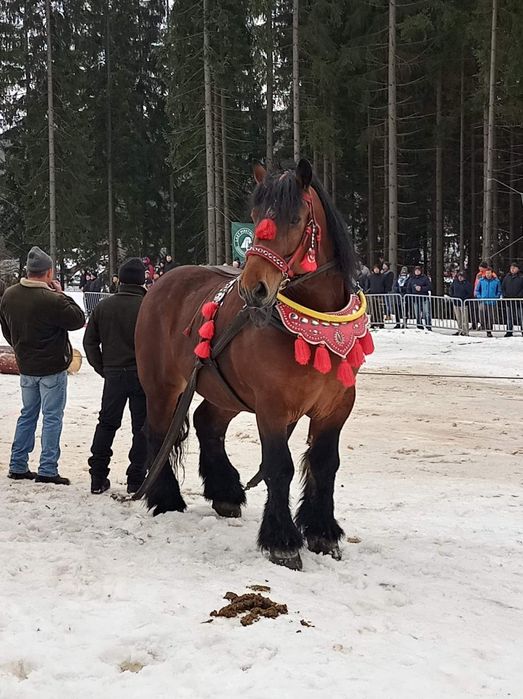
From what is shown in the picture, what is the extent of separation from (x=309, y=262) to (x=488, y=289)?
15.0 metres

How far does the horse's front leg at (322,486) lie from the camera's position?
4.50 m

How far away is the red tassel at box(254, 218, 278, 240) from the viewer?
3.90 m

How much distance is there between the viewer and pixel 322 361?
4098mm

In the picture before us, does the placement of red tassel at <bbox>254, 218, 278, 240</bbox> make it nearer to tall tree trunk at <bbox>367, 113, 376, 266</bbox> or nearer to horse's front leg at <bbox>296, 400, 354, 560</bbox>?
horse's front leg at <bbox>296, 400, 354, 560</bbox>

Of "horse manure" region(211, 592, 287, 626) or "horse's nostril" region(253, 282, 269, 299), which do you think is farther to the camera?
"horse's nostril" region(253, 282, 269, 299)

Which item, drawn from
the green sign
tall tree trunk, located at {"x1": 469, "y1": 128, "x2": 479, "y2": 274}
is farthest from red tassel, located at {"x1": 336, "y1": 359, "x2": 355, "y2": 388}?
tall tree trunk, located at {"x1": 469, "y1": 128, "x2": 479, "y2": 274}

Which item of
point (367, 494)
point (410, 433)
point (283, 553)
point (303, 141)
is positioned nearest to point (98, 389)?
point (410, 433)

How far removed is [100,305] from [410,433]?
399 cm

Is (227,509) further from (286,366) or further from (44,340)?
(44,340)

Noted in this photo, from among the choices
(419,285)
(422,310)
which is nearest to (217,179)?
(419,285)

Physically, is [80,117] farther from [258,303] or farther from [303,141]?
[258,303]

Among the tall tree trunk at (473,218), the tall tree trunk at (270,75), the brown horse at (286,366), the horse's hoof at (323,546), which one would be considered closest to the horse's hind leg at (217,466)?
the brown horse at (286,366)

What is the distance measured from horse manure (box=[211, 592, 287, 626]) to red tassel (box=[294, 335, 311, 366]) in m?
1.23

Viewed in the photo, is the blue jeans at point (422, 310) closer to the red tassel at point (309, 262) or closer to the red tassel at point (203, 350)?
the red tassel at point (203, 350)
